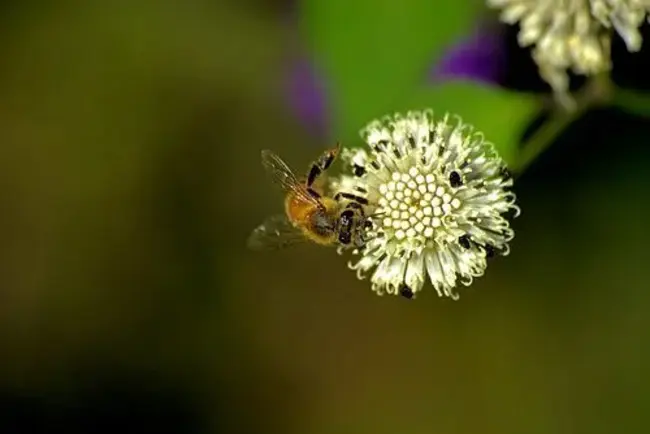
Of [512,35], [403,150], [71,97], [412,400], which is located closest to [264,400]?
[412,400]

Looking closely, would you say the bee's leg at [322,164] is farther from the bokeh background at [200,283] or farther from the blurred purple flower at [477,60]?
the bokeh background at [200,283]

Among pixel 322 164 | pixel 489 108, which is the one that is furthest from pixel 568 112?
pixel 322 164

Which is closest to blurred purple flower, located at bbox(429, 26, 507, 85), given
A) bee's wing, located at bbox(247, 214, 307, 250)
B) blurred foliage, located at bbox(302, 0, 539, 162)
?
blurred foliage, located at bbox(302, 0, 539, 162)

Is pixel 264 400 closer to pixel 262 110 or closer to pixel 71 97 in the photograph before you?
pixel 262 110

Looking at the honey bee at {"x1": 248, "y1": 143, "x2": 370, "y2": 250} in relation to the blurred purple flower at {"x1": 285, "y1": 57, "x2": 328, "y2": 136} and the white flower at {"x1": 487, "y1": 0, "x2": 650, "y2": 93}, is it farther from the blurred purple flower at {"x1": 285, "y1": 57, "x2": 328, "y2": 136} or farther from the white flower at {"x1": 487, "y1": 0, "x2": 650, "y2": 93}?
the blurred purple flower at {"x1": 285, "y1": 57, "x2": 328, "y2": 136}

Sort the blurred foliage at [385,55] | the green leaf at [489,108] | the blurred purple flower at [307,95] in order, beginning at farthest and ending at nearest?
the blurred purple flower at [307,95], the blurred foliage at [385,55], the green leaf at [489,108]

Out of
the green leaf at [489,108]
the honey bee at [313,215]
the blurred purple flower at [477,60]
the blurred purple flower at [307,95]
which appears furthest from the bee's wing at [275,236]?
the blurred purple flower at [307,95]
